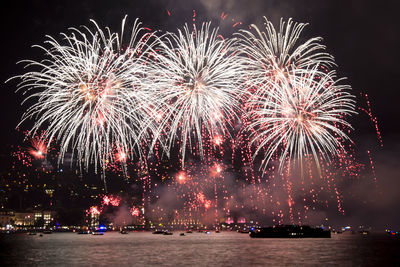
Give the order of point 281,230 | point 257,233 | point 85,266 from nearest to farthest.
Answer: point 85,266 < point 281,230 < point 257,233

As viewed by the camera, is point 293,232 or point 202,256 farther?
point 293,232

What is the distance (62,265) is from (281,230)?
13686 cm

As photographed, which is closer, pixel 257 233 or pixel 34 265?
pixel 34 265

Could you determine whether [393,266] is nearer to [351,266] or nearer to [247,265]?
[351,266]

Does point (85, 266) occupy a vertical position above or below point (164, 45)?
below

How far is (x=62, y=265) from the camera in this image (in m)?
61.6

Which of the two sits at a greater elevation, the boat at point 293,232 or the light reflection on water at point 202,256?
the boat at point 293,232

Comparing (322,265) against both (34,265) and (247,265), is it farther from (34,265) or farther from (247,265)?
(34,265)

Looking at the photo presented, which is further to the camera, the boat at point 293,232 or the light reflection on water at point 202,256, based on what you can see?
the boat at point 293,232

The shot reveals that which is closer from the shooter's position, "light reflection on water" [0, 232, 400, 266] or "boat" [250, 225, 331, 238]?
"light reflection on water" [0, 232, 400, 266]

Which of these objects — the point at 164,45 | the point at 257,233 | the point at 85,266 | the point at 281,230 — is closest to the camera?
the point at 164,45

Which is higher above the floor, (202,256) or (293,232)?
(293,232)

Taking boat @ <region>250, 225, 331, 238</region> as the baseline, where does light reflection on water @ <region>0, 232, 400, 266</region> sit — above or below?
below


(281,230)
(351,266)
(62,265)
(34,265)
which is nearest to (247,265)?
(351,266)
